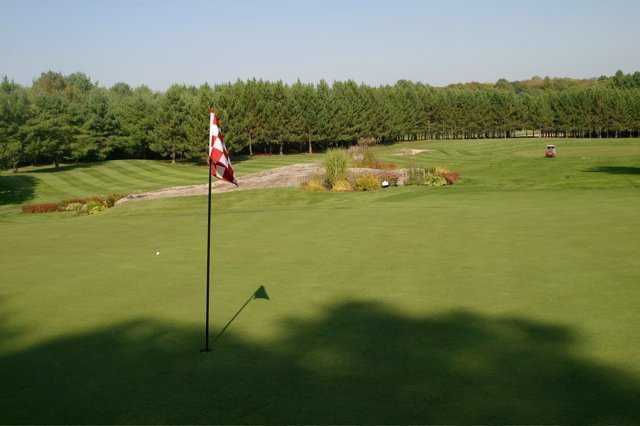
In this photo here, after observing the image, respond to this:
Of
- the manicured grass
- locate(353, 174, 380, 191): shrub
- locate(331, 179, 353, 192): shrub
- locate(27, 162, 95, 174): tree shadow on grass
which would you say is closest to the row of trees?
locate(27, 162, 95, 174): tree shadow on grass

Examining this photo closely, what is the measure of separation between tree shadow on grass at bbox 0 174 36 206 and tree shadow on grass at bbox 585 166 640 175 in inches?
1640

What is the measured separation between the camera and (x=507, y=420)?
213 inches

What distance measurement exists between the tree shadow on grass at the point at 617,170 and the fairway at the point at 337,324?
59.0ft

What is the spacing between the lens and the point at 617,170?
35.4m

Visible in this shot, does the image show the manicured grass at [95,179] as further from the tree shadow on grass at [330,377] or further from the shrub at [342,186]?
the tree shadow on grass at [330,377]

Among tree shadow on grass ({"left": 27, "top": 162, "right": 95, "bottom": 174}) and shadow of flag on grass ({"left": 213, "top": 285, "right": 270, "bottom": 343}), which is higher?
tree shadow on grass ({"left": 27, "top": 162, "right": 95, "bottom": 174})

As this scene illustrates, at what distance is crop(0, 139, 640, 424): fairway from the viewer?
19.4ft

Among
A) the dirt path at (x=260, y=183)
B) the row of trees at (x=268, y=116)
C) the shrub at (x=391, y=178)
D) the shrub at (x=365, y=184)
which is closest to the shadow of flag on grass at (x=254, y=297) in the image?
the shrub at (x=365, y=184)

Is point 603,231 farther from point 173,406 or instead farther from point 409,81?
point 409,81

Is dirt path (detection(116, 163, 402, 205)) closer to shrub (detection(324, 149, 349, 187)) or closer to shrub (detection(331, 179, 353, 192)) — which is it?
shrub (detection(324, 149, 349, 187))

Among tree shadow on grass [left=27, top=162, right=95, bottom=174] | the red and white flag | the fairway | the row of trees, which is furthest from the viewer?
the row of trees

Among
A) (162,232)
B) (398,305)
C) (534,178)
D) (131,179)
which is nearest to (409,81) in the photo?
(131,179)

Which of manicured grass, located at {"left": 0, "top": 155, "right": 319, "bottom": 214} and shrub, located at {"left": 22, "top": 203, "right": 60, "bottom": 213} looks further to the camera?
manicured grass, located at {"left": 0, "top": 155, "right": 319, "bottom": 214}

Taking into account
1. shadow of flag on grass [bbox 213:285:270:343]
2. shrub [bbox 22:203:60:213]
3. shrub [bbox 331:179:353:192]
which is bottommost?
shrub [bbox 22:203:60:213]
